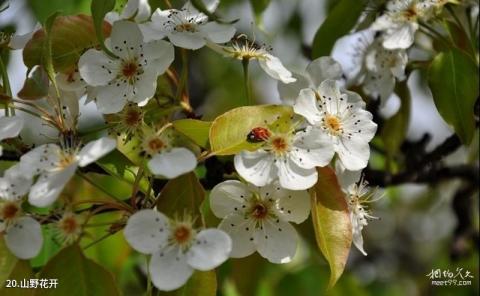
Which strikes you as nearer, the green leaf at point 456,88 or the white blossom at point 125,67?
the white blossom at point 125,67

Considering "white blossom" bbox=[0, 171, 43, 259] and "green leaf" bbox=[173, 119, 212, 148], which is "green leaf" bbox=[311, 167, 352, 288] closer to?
"green leaf" bbox=[173, 119, 212, 148]

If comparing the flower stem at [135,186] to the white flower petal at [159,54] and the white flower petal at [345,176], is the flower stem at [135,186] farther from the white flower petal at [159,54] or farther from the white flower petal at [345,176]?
the white flower petal at [345,176]

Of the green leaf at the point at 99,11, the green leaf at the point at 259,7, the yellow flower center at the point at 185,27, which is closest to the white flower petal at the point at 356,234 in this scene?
the yellow flower center at the point at 185,27

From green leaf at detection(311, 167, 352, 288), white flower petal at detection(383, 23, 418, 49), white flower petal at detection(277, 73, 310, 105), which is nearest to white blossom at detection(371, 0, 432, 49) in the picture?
white flower petal at detection(383, 23, 418, 49)

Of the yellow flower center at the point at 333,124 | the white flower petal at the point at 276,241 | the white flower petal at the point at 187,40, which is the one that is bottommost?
the white flower petal at the point at 276,241

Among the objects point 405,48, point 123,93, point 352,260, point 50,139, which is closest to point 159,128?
point 123,93
